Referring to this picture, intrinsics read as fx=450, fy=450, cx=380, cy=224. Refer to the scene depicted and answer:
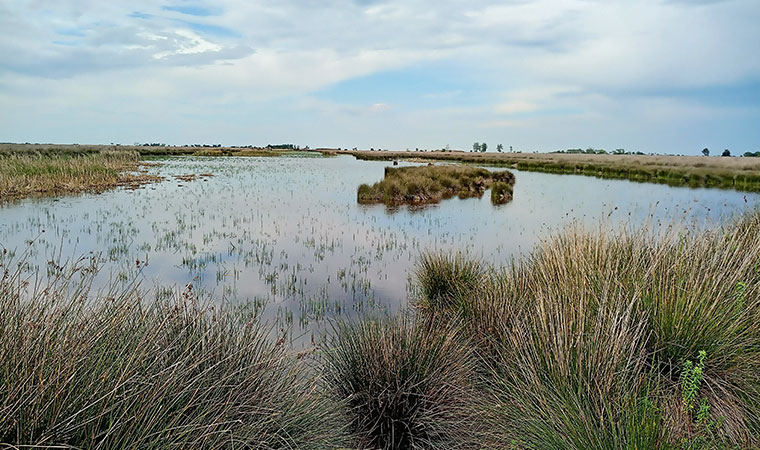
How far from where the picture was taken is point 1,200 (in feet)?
65.4

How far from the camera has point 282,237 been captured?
46.2ft

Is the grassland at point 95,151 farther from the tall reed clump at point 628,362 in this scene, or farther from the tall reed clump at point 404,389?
the tall reed clump at point 628,362

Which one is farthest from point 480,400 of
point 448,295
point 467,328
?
point 448,295

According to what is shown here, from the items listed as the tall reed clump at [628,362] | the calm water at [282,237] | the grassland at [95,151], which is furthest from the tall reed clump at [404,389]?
the grassland at [95,151]

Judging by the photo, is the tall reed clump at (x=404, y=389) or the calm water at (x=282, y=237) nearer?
the tall reed clump at (x=404, y=389)

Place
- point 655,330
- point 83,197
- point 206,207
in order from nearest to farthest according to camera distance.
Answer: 1. point 655,330
2. point 206,207
3. point 83,197

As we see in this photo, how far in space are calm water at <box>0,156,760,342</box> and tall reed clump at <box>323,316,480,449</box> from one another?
73.4 inches

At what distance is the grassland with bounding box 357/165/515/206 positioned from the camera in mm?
24297

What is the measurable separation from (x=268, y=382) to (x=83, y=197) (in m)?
23.1

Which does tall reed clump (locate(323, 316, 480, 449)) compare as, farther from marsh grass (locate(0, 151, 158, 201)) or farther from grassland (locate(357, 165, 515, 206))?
marsh grass (locate(0, 151, 158, 201))

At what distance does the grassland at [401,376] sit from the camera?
250cm

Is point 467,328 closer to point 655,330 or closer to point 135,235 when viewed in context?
point 655,330

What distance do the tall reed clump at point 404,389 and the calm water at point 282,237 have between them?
73.4 inches

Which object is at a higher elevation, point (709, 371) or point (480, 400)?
point (709, 371)
